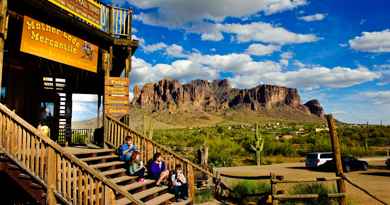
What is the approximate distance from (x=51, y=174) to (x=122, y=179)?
8.77 ft

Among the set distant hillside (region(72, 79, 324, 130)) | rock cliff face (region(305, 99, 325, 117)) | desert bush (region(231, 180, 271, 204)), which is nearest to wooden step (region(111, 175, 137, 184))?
desert bush (region(231, 180, 271, 204))

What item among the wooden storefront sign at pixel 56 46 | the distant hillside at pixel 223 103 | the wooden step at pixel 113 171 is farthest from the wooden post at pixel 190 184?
the distant hillside at pixel 223 103

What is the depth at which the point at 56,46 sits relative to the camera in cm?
1029

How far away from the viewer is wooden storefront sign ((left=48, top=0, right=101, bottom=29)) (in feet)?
34.1

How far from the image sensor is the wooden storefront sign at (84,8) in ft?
34.1

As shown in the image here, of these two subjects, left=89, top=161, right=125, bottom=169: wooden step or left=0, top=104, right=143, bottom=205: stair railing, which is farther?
left=89, top=161, right=125, bottom=169: wooden step

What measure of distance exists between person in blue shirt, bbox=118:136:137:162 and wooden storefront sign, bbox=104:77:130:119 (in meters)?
1.32

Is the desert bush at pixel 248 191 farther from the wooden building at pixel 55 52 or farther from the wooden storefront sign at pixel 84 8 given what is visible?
the wooden storefront sign at pixel 84 8

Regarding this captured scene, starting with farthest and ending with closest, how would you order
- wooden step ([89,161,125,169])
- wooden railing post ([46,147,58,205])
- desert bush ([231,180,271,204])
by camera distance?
desert bush ([231,180,271,204]) < wooden step ([89,161,125,169]) < wooden railing post ([46,147,58,205])

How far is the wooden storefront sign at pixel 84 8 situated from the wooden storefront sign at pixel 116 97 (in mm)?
1938

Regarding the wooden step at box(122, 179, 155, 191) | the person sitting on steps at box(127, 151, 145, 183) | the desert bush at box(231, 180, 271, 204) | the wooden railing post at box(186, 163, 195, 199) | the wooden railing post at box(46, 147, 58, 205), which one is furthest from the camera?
the desert bush at box(231, 180, 271, 204)

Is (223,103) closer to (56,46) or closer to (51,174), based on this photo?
(56,46)

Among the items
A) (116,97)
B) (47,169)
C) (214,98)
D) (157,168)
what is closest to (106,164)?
(157,168)

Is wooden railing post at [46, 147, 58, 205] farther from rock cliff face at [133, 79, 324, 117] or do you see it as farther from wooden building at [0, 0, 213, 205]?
rock cliff face at [133, 79, 324, 117]
